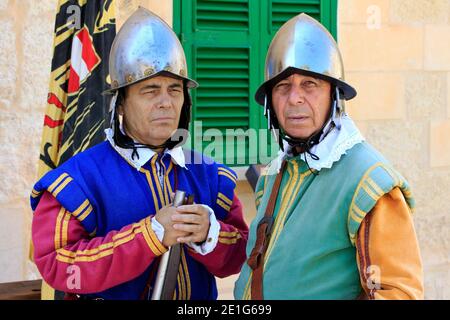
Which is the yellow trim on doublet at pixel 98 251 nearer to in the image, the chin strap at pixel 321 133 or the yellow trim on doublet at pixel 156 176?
the yellow trim on doublet at pixel 156 176

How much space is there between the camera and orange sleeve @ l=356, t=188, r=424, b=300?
69.6 inches

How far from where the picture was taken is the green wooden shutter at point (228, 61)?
3816 mm

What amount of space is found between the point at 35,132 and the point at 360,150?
211 centimetres

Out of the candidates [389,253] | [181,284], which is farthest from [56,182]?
[389,253]

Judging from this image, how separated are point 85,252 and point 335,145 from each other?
892 mm

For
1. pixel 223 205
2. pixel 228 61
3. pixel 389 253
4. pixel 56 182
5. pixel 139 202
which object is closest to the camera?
pixel 389 253

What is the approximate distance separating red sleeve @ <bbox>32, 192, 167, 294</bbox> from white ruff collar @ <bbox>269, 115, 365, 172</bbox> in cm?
59

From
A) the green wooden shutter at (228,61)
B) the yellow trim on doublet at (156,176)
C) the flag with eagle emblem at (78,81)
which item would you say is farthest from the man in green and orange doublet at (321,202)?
the green wooden shutter at (228,61)

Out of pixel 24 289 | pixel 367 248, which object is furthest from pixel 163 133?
pixel 24 289

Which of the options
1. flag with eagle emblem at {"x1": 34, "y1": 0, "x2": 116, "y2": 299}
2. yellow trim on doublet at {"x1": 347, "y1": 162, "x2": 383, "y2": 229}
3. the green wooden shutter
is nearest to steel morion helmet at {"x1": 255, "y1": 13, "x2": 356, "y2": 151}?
yellow trim on doublet at {"x1": 347, "y1": 162, "x2": 383, "y2": 229}

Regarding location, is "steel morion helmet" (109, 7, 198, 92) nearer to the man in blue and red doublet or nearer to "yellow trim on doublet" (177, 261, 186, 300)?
the man in blue and red doublet

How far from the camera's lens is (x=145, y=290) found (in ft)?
7.63

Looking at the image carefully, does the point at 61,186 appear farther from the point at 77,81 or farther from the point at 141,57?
the point at 77,81

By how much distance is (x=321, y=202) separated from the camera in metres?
1.98
